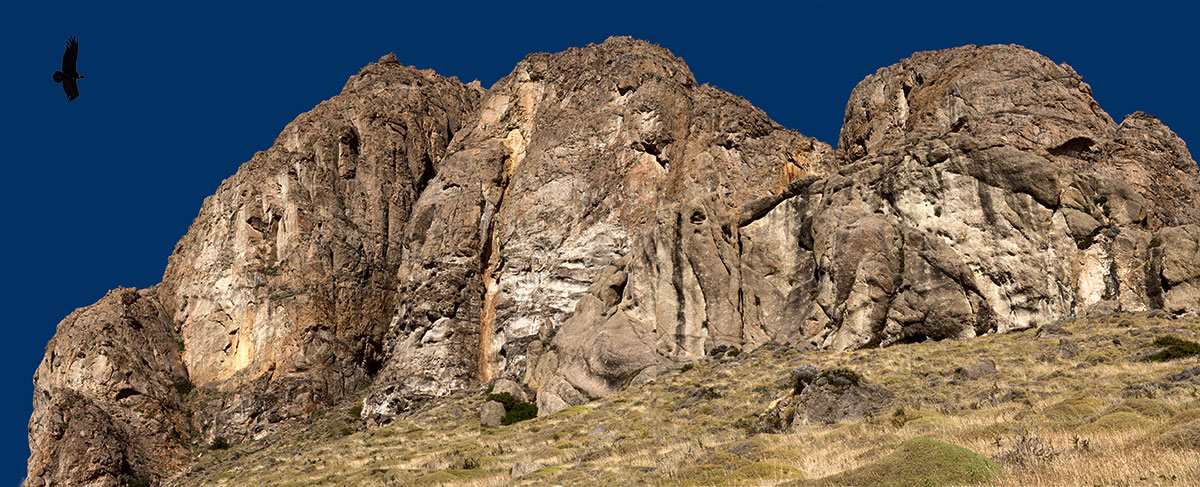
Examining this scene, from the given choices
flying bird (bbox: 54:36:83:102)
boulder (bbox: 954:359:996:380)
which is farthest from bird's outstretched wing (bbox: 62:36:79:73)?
boulder (bbox: 954:359:996:380)

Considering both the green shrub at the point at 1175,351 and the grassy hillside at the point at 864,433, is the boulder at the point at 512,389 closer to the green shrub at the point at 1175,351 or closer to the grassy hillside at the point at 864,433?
the grassy hillside at the point at 864,433

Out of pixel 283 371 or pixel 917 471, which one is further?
pixel 283 371

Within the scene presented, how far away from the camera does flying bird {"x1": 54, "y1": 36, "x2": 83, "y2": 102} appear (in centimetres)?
2828

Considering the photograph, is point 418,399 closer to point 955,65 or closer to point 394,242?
point 394,242

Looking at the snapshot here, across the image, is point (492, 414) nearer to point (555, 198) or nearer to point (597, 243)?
point (597, 243)

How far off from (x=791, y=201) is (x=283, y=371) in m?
38.7

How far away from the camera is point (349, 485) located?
38.5 metres

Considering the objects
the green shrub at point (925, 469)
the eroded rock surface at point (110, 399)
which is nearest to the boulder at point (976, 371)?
the green shrub at point (925, 469)

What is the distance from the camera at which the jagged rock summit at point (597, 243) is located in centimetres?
5666

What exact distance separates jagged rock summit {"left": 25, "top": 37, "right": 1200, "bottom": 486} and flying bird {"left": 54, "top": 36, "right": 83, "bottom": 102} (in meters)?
33.7

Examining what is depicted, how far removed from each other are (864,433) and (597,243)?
4794cm

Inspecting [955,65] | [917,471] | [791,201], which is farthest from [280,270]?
[917,471]

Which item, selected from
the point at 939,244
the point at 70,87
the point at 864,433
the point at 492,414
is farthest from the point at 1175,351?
the point at 70,87

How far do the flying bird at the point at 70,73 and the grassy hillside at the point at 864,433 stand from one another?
51.2 feet
